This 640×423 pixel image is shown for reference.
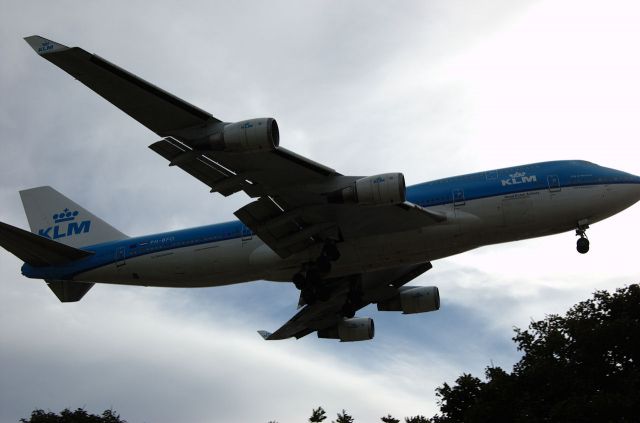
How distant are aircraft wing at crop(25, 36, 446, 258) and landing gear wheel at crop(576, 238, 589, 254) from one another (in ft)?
19.2

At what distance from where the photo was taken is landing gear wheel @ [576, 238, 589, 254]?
31.8 meters

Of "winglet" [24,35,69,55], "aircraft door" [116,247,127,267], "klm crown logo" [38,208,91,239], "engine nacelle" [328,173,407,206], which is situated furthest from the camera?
"klm crown logo" [38,208,91,239]

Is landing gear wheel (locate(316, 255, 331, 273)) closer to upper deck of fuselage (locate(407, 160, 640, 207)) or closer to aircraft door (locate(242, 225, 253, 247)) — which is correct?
aircraft door (locate(242, 225, 253, 247))

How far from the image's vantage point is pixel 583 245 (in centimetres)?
3186

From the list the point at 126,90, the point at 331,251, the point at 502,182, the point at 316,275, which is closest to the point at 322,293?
the point at 316,275

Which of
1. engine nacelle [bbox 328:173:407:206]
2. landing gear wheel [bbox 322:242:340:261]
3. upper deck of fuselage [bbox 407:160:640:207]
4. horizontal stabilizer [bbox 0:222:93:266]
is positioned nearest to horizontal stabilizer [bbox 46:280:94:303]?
horizontal stabilizer [bbox 0:222:93:266]

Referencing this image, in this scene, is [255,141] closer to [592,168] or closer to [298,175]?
[298,175]

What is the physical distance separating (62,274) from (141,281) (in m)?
3.92

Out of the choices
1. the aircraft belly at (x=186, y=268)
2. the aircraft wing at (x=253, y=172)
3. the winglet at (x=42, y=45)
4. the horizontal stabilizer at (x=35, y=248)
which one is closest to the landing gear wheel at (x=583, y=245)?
the aircraft wing at (x=253, y=172)

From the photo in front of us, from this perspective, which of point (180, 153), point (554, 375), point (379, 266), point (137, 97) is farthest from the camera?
point (554, 375)

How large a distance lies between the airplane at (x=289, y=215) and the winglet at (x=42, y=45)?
4cm

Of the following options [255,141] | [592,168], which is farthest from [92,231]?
[592,168]

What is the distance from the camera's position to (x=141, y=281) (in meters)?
36.0

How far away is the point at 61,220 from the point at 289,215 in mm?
14545
